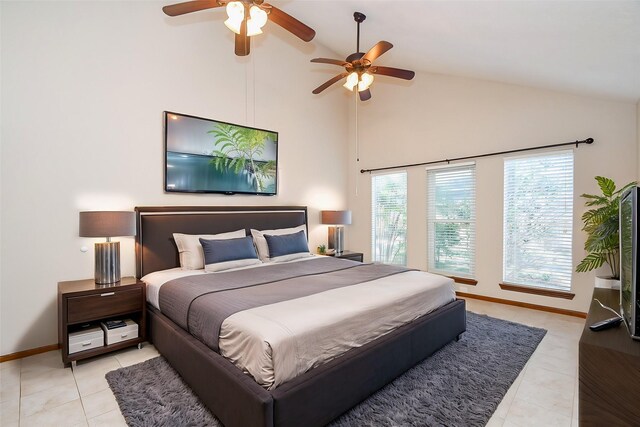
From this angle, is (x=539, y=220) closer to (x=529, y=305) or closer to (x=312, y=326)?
(x=529, y=305)

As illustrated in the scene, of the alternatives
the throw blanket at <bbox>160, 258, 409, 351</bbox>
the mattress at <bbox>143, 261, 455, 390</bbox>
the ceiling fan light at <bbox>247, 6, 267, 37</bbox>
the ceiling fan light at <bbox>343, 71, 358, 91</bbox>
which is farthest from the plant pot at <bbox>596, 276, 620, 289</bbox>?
the ceiling fan light at <bbox>247, 6, 267, 37</bbox>

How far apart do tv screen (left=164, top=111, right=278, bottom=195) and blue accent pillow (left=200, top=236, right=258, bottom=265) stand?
0.84m

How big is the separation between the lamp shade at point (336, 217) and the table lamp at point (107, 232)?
2852 mm

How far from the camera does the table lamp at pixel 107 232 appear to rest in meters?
2.76

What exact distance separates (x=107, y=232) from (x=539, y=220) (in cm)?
469

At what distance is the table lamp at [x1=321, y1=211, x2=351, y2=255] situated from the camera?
5048 mm

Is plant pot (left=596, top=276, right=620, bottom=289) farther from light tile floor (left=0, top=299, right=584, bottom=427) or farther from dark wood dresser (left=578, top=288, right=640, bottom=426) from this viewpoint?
dark wood dresser (left=578, top=288, right=640, bottom=426)

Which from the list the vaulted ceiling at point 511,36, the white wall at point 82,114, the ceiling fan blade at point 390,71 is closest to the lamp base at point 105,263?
the white wall at point 82,114

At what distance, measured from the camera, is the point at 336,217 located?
16.6ft

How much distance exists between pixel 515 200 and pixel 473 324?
5.65 ft

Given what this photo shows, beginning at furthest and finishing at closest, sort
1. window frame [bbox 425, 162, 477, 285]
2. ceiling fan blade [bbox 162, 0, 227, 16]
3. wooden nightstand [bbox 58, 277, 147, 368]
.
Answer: window frame [bbox 425, 162, 477, 285] < wooden nightstand [bbox 58, 277, 147, 368] < ceiling fan blade [bbox 162, 0, 227, 16]

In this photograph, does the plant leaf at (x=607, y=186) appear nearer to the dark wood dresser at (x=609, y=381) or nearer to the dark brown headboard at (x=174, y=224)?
the dark wood dresser at (x=609, y=381)

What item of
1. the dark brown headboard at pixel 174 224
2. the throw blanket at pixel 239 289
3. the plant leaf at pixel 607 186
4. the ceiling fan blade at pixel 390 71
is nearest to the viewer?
the throw blanket at pixel 239 289

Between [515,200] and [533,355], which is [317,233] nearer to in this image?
[515,200]
